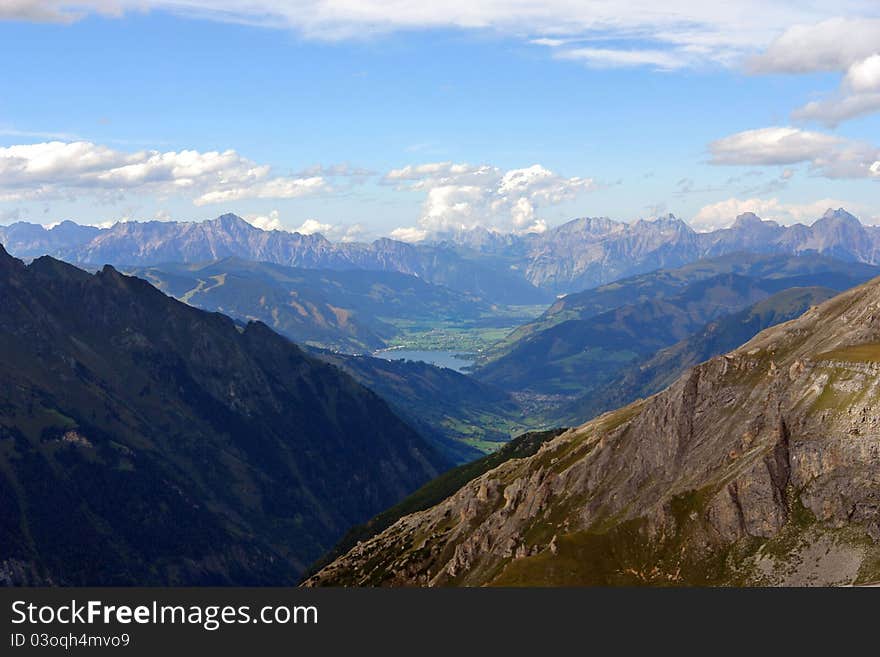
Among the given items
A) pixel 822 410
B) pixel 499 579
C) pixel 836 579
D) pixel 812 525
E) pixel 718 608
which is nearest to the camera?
pixel 718 608

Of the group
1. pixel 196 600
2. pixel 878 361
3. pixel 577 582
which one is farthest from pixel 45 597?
pixel 878 361

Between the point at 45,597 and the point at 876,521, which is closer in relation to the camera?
the point at 45,597

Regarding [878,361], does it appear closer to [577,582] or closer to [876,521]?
[876,521]

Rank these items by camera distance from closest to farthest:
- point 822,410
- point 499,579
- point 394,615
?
1. point 394,615
2. point 822,410
3. point 499,579

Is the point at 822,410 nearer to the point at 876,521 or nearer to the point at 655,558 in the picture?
the point at 876,521

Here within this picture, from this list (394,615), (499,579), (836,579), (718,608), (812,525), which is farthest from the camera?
(499,579)

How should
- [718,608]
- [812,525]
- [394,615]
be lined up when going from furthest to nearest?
1. [812,525]
2. [718,608]
3. [394,615]

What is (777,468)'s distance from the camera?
176375mm

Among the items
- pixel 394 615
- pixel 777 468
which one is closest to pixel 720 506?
pixel 777 468

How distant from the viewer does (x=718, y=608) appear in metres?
116

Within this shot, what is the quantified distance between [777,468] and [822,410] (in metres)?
15.1

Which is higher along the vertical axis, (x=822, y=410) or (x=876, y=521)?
(x=822, y=410)

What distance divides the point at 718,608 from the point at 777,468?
6816cm

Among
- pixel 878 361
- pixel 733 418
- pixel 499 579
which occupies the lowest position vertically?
pixel 499 579
